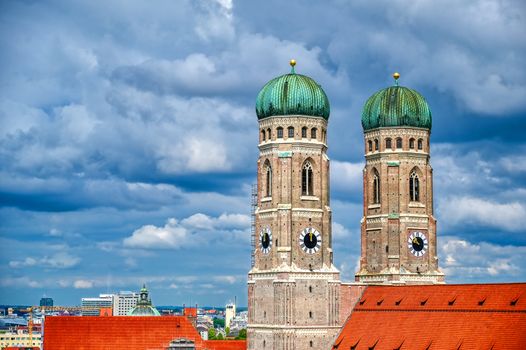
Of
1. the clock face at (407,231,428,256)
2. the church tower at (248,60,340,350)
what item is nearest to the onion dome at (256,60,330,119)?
the church tower at (248,60,340,350)

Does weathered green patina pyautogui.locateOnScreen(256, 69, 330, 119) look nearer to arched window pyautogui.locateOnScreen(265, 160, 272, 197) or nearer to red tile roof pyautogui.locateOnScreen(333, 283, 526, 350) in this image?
arched window pyautogui.locateOnScreen(265, 160, 272, 197)

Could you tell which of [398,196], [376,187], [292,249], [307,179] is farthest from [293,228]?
[376,187]

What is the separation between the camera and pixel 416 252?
112500mm

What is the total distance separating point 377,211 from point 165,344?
106ft

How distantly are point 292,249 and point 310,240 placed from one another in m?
2.31

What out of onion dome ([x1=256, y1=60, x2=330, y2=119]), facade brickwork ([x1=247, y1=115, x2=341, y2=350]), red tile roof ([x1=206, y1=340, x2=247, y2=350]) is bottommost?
red tile roof ([x1=206, y1=340, x2=247, y2=350])

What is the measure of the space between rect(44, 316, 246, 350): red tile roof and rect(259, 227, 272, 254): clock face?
23925 mm

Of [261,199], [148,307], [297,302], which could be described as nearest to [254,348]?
[297,302]

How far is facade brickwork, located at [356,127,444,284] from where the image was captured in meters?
112

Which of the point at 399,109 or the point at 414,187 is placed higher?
the point at 399,109

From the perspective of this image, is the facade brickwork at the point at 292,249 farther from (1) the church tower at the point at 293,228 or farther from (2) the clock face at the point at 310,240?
(2) the clock face at the point at 310,240

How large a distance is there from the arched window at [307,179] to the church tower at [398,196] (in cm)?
1160

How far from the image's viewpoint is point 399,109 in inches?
4471

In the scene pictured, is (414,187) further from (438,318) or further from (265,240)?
(438,318)
